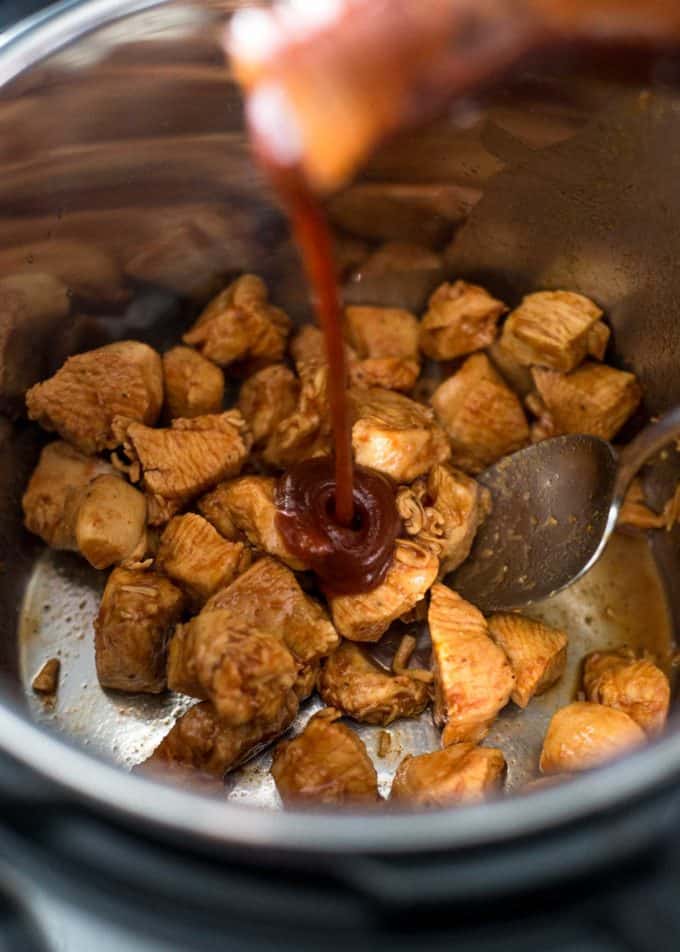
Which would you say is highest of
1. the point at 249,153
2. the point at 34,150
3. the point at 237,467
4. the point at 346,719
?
the point at 34,150

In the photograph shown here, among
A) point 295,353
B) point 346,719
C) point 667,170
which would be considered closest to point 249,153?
point 295,353

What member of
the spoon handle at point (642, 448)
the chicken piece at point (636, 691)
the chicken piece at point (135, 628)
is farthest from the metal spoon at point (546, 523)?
the chicken piece at point (135, 628)

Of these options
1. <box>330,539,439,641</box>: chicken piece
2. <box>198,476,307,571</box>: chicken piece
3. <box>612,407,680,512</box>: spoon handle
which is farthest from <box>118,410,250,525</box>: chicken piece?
<box>612,407,680,512</box>: spoon handle

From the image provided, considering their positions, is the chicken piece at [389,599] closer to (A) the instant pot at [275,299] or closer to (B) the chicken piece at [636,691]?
(B) the chicken piece at [636,691]

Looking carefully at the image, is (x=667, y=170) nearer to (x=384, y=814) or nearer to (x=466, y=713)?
(x=466, y=713)

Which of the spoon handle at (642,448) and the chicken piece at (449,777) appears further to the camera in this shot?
the spoon handle at (642,448)

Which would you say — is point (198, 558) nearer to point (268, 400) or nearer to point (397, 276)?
point (268, 400)

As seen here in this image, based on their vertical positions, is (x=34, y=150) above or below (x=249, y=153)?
above
